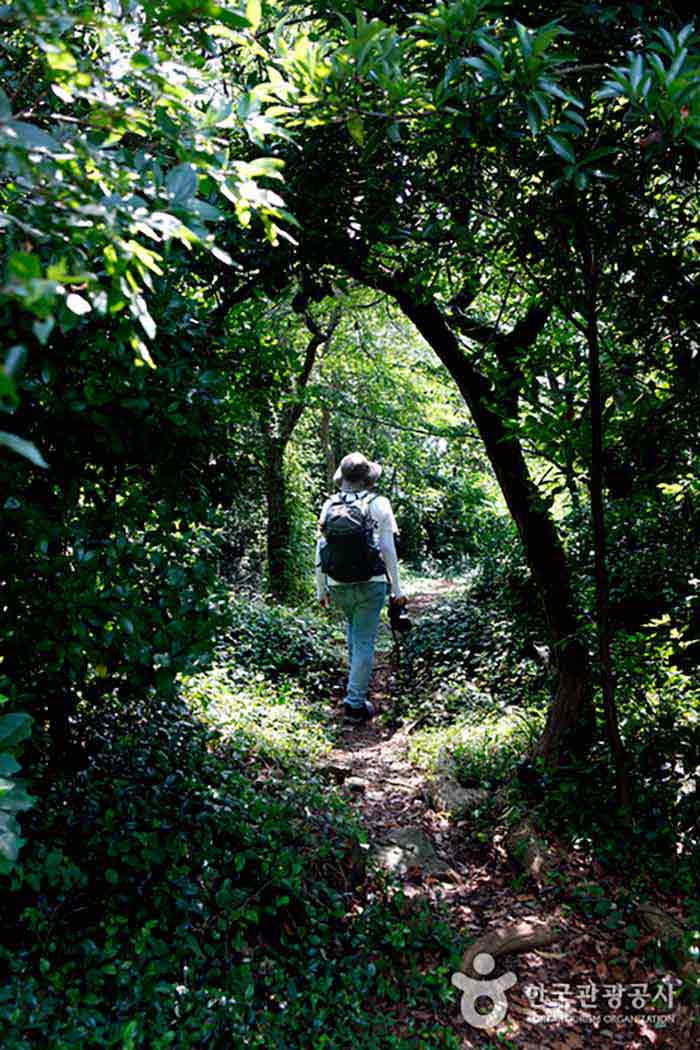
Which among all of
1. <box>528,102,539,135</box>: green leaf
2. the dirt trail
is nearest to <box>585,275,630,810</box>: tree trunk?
the dirt trail

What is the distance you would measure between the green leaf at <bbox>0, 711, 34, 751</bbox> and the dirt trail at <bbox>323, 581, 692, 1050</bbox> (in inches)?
97.1

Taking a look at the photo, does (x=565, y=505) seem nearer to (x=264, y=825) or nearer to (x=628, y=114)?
Answer: (x=264, y=825)

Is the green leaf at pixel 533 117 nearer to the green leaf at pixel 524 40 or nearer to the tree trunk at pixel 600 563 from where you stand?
the green leaf at pixel 524 40

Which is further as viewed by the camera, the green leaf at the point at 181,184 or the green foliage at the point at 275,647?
the green foliage at the point at 275,647

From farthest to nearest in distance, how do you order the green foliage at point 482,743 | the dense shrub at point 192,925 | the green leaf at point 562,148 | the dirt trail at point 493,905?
the green foliage at point 482,743 → the dirt trail at point 493,905 → the dense shrub at point 192,925 → the green leaf at point 562,148

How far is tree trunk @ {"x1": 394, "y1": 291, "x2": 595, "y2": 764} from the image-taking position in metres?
4.59

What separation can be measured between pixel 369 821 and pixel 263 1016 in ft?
6.48

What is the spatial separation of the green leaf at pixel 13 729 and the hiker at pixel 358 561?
4.95 meters

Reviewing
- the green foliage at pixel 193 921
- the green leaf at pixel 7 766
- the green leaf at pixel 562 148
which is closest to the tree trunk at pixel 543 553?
the green foliage at pixel 193 921

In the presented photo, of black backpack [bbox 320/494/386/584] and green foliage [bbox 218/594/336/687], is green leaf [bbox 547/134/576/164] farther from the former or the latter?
green foliage [bbox 218/594/336/687]

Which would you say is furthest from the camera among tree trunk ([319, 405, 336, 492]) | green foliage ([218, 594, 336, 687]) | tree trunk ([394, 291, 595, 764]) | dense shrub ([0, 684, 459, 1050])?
tree trunk ([319, 405, 336, 492])

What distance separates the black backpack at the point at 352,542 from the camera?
6.44 meters

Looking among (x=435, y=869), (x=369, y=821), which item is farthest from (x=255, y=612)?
(x=435, y=869)

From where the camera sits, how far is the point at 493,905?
391cm
